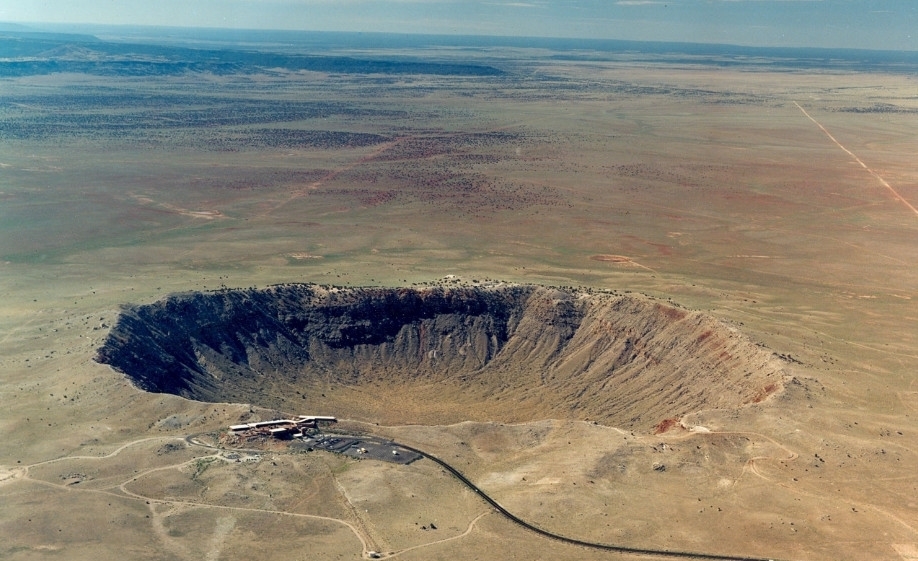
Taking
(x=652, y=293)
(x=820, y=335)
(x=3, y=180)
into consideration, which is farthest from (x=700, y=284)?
(x=3, y=180)

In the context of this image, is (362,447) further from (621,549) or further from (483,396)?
(621,549)

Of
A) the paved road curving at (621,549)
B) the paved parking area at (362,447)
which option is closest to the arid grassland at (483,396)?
the paved road curving at (621,549)

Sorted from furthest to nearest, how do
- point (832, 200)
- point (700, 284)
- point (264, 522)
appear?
1. point (832, 200)
2. point (700, 284)
3. point (264, 522)

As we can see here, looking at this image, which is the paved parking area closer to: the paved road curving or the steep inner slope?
the paved road curving

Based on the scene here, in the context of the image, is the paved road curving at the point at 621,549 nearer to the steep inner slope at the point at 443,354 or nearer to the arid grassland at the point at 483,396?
the arid grassland at the point at 483,396

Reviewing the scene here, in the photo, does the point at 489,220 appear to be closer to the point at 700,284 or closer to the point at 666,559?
the point at 700,284

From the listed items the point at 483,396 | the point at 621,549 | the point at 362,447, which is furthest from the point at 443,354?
the point at 621,549

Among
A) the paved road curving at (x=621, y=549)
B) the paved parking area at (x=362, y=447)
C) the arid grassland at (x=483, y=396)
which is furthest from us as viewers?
the paved parking area at (x=362, y=447)

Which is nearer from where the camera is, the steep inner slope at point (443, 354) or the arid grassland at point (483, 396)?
the arid grassland at point (483, 396)

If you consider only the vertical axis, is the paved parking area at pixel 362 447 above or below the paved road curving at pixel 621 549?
below
